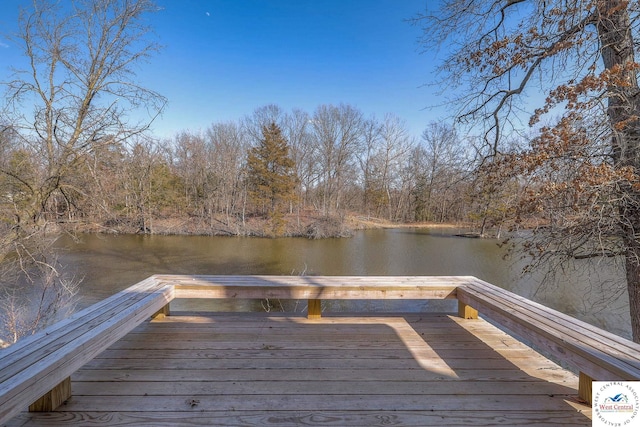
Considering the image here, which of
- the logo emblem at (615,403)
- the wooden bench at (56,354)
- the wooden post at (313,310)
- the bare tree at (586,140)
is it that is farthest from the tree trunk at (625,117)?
the wooden bench at (56,354)

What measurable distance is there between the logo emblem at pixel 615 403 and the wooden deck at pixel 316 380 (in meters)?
0.08

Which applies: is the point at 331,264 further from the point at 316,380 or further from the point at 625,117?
the point at 316,380

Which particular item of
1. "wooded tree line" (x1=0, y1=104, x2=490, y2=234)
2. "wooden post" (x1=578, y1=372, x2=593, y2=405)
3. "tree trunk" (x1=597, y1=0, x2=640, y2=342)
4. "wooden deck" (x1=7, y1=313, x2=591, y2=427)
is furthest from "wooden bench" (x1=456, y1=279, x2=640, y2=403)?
"wooded tree line" (x1=0, y1=104, x2=490, y2=234)

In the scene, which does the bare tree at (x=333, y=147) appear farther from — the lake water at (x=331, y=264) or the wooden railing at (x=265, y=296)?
the wooden railing at (x=265, y=296)

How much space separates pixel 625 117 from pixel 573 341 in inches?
118

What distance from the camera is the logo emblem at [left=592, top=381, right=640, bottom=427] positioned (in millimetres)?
1394

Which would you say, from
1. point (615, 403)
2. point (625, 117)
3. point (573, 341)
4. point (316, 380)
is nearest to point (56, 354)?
point (316, 380)

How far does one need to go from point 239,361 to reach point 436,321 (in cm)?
182

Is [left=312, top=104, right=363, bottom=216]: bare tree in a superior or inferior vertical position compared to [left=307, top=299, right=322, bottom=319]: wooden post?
superior

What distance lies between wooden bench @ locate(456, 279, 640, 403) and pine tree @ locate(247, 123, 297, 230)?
19323mm

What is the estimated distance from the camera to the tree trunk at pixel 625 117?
2.90 m

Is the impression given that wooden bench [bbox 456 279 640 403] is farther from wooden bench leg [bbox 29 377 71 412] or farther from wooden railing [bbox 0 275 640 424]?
wooden bench leg [bbox 29 377 71 412]

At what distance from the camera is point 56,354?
4.36ft

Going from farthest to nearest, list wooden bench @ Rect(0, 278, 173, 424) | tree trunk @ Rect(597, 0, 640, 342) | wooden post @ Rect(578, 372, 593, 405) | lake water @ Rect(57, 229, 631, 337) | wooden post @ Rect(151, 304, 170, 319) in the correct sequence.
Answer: lake water @ Rect(57, 229, 631, 337) → tree trunk @ Rect(597, 0, 640, 342) → wooden post @ Rect(151, 304, 170, 319) → wooden post @ Rect(578, 372, 593, 405) → wooden bench @ Rect(0, 278, 173, 424)
